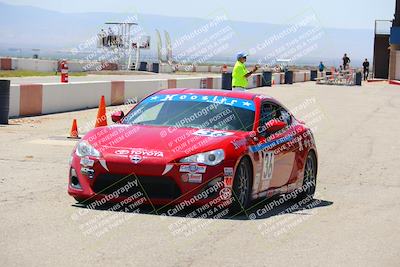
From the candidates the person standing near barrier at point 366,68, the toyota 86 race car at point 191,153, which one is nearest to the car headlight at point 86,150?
the toyota 86 race car at point 191,153

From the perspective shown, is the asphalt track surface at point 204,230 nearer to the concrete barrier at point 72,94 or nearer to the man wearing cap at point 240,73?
the man wearing cap at point 240,73

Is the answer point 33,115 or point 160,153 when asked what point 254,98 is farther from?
point 33,115

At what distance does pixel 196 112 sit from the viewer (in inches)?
376

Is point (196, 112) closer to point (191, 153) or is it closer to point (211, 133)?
point (211, 133)

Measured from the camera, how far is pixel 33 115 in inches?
808

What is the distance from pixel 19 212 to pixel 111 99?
17.9 m

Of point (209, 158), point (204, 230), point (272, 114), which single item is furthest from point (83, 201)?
point (272, 114)

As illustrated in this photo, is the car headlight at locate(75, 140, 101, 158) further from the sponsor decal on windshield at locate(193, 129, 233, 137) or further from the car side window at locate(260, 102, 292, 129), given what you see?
the car side window at locate(260, 102, 292, 129)

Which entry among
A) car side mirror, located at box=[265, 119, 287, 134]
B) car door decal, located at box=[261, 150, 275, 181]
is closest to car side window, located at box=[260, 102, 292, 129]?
car side mirror, located at box=[265, 119, 287, 134]

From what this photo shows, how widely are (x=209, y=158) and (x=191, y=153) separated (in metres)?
0.18

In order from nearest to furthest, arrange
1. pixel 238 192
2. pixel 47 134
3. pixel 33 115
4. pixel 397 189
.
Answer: pixel 238 192 < pixel 397 189 < pixel 47 134 < pixel 33 115

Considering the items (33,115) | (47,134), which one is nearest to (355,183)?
(47,134)

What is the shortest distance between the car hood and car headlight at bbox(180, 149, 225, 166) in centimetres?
5

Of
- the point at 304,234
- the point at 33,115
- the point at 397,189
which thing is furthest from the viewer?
the point at 33,115
